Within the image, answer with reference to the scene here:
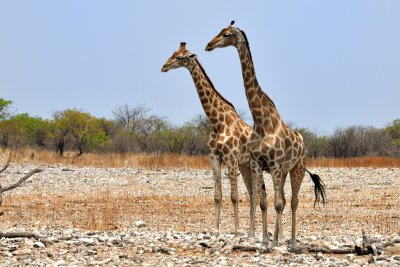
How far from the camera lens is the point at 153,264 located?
34.3 feet

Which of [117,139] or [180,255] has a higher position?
[117,139]

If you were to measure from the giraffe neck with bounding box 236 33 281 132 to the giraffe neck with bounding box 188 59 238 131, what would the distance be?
1948mm

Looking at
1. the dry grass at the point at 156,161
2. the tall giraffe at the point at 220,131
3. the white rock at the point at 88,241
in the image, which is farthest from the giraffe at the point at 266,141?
the dry grass at the point at 156,161

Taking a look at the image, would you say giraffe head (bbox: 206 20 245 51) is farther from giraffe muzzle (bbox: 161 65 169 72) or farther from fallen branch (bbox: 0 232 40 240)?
fallen branch (bbox: 0 232 40 240)

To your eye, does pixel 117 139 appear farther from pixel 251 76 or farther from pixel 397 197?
pixel 251 76

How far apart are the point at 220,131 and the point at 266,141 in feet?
7.66

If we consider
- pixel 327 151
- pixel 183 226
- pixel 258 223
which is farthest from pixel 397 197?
pixel 327 151

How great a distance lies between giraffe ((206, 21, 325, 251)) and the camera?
→ 11.2 meters

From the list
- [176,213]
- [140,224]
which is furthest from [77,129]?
[140,224]

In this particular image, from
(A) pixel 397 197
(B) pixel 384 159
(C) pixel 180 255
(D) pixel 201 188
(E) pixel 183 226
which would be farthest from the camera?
(B) pixel 384 159

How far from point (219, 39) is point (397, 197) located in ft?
42.6

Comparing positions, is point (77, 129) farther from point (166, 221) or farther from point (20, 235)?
point (20, 235)

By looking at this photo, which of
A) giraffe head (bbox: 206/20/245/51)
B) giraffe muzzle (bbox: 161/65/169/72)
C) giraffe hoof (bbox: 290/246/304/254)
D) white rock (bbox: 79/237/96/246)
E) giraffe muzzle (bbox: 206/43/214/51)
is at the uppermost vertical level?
giraffe head (bbox: 206/20/245/51)

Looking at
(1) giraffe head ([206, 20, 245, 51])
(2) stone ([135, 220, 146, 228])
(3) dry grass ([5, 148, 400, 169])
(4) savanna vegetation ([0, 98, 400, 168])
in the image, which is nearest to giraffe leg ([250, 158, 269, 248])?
(1) giraffe head ([206, 20, 245, 51])
